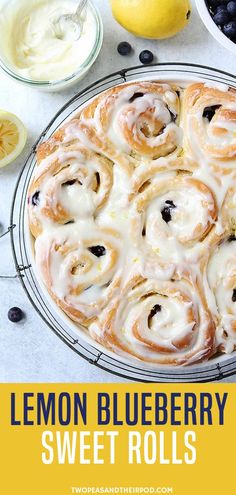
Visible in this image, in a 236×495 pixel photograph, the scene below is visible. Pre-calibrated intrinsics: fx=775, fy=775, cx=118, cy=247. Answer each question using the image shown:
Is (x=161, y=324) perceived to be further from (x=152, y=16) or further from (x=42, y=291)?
(x=152, y=16)

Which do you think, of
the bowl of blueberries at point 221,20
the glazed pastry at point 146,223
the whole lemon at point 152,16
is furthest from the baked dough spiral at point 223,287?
the whole lemon at point 152,16

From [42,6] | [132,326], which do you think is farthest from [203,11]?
[132,326]

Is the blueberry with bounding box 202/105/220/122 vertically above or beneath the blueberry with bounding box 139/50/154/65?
beneath

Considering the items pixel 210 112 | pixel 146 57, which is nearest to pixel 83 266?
pixel 210 112

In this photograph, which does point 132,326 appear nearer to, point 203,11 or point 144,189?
point 144,189

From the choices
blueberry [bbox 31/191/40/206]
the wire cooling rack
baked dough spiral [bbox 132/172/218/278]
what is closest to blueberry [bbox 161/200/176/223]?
baked dough spiral [bbox 132/172/218/278]

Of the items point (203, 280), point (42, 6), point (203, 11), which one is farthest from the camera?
point (42, 6)

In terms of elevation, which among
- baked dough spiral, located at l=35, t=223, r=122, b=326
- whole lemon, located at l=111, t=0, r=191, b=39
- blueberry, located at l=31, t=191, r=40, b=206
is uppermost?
whole lemon, located at l=111, t=0, r=191, b=39

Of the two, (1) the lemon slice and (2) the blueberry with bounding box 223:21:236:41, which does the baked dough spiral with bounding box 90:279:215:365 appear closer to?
(1) the lemon slice
